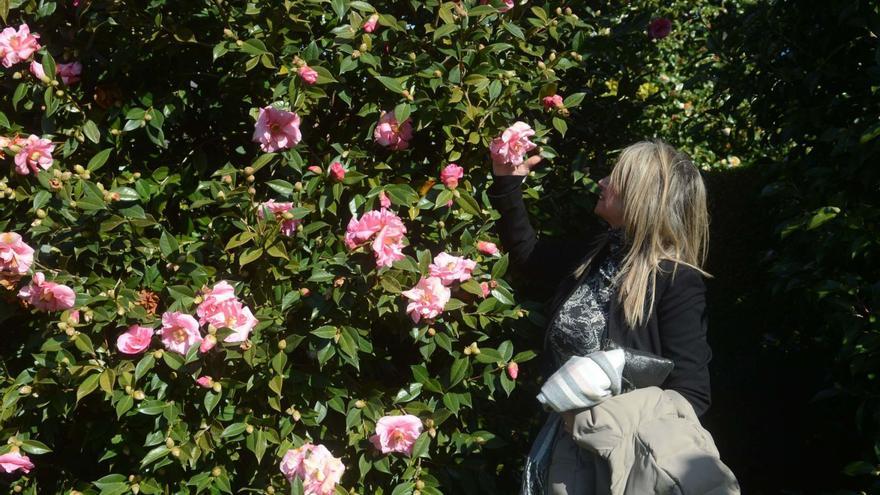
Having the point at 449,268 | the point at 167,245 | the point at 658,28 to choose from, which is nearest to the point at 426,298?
the point at 449,268

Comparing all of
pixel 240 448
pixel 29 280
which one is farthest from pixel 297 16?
pixel 240 448

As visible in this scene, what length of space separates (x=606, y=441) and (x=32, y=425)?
5.14ft

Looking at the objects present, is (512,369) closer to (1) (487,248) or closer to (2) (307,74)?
(1) (487,248)

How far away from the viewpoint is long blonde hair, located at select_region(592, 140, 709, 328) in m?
2.25

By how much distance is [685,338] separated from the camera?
2.21 m

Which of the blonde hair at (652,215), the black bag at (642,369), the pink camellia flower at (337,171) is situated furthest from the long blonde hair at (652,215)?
the pink camellia flower at (337,171)

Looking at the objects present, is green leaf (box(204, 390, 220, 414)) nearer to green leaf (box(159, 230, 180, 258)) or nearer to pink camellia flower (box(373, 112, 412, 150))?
green leaf (box(159, 230, 180, 258))

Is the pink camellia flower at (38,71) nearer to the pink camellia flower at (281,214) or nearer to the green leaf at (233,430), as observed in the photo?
the pink camellia flower at (281,214)

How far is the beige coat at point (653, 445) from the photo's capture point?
193cm

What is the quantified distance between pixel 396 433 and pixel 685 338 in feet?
2.51

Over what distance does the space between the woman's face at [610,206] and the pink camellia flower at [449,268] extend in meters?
0.41

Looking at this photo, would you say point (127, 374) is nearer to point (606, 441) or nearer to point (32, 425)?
point (32, 425)

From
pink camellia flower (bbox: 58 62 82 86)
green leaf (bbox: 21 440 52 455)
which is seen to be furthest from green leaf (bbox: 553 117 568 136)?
green leaf (bbox: 21 440 52 455)

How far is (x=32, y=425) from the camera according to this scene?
246cm
